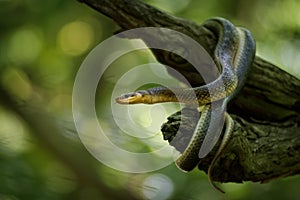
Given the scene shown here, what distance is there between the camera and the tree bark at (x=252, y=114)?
1.16m

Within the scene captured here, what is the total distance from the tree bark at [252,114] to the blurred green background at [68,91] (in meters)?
0.26

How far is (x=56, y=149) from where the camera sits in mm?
1670

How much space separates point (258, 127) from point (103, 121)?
0.53 m

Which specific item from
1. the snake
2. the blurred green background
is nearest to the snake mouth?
the snake

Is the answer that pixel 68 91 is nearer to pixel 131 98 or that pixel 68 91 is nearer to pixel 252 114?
pixel 252 114

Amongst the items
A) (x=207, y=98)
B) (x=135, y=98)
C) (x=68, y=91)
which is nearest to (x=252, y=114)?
(x=207, y=98)

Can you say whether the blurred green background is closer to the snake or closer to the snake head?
the snake

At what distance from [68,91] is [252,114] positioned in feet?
2.19

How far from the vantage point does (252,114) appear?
140 centimetres

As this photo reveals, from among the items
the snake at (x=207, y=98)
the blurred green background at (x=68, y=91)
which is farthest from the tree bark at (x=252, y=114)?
the blurred green background at (x=68, y=91)

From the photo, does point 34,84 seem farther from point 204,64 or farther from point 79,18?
point 204,64

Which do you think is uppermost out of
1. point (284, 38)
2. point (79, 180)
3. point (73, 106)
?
point (284, 38)

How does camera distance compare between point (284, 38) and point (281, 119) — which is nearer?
point (281, 119)

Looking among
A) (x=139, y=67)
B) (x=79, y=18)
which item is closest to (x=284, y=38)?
(x=139, y=67)
